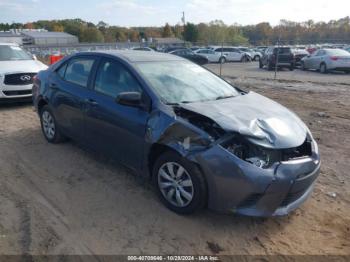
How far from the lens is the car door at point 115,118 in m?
4.10

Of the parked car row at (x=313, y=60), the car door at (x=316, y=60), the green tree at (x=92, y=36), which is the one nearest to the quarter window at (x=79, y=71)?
the parked car row at (x=313, y=60)

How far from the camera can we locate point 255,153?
3.41m

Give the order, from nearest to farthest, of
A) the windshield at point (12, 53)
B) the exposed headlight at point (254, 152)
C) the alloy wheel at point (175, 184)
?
the exposed headlight at point (254, 152) → the alloy wheel at point (175, 184) → the windshield at point (12, 53)

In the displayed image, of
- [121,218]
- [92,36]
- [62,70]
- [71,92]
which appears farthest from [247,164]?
[92,36]

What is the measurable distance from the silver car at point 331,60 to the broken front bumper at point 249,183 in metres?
18.7

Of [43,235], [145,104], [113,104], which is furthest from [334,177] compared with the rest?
[43,235]

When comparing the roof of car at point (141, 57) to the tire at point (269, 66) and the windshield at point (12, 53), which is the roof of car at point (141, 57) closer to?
the windshield at point (12, 53)

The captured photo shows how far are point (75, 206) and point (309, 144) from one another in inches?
105

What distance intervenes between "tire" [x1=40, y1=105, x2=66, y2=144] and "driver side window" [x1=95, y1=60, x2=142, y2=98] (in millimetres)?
1572

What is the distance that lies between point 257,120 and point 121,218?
1.76 metres

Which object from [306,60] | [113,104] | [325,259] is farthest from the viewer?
[306,60]

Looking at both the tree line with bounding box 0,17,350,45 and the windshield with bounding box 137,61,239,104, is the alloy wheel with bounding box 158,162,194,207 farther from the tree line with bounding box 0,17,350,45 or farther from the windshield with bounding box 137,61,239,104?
the tree line with bounding box 0,17,350,45

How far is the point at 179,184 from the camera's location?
3721 mm

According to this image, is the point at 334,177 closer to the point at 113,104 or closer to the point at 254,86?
the point at 113,104
